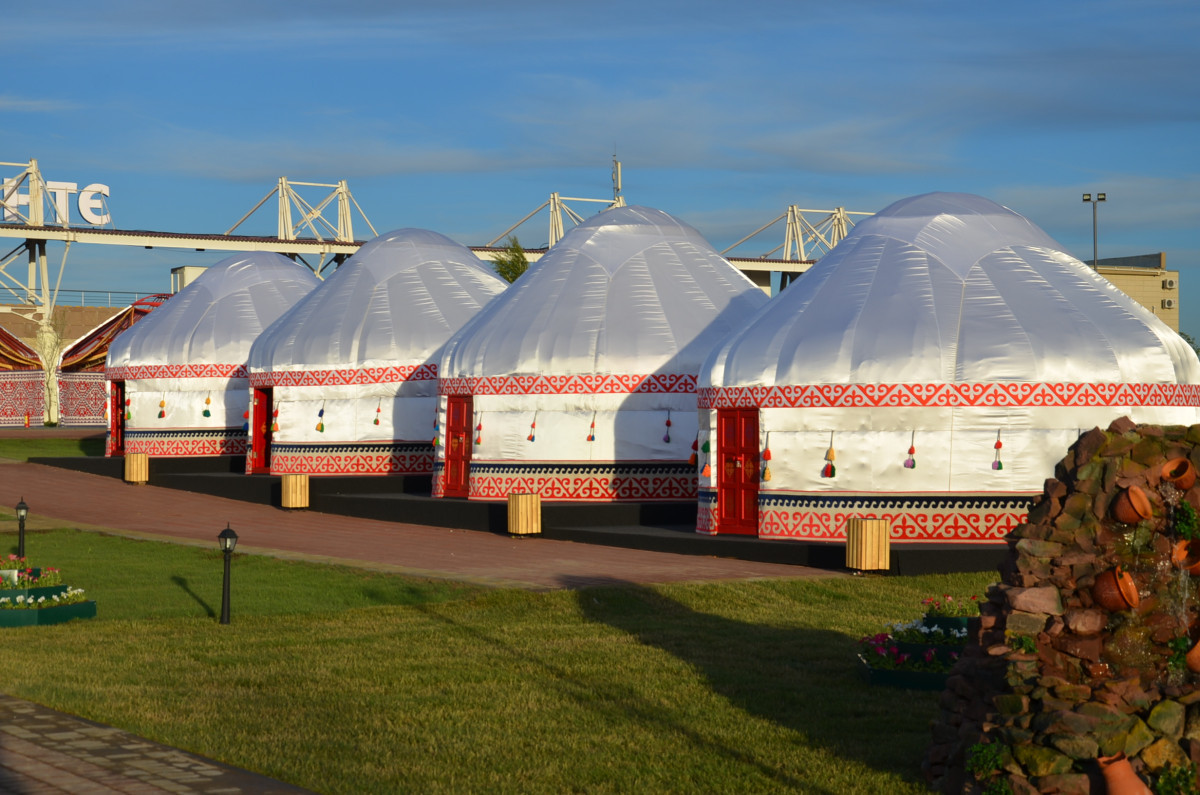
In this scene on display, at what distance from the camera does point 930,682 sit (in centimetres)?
967

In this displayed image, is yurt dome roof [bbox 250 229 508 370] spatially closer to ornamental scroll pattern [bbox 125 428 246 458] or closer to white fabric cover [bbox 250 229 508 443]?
white fabric cover [bbox 250 229 508 443]

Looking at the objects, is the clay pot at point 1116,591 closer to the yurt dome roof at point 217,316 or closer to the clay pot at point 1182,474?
the clay pot at point 1182,474

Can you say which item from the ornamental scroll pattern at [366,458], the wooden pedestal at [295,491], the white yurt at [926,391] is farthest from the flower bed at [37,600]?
the ornamental scroll pattern at [366,458]

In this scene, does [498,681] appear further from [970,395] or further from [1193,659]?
[970,395]

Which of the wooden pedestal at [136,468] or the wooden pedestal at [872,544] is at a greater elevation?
the wooden pedestal at [136,468]

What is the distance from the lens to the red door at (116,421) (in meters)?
32.9

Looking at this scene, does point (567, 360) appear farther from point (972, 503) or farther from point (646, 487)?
point (972, 503)

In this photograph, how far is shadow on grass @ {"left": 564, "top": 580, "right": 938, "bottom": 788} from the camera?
8.10m

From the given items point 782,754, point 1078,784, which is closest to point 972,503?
point 782,754

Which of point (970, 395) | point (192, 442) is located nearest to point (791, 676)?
point (970, 395)

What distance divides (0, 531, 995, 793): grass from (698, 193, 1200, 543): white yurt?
190 cm

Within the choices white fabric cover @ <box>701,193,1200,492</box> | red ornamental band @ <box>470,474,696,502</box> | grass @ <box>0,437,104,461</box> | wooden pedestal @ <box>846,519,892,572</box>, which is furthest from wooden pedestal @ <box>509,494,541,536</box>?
grass @ <box>0,437,104,461</box>

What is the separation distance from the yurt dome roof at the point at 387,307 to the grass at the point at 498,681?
11515 mm

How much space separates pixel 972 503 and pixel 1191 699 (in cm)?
1090
